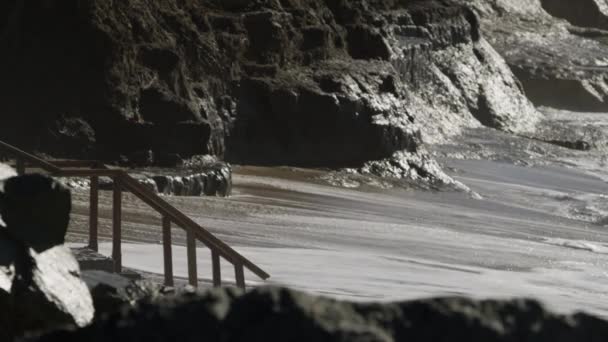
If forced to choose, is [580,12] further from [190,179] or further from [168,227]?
[168,227]

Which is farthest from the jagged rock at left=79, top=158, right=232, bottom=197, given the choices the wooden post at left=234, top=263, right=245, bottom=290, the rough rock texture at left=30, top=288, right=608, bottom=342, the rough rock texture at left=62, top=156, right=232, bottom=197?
the rough rock texture at left=30, top=288, right=608, bottom=342

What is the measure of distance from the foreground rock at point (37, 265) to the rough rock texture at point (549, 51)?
23510 millimetres

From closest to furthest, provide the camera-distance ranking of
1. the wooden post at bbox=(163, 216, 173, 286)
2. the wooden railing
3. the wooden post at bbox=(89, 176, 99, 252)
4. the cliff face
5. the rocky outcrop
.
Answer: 1. the wooden railing
2. the wooden post at bbox=(163, 216, 173, 286)
3. the wooden post at bbox=(89, 176, 99, 252)
4. the cliff face
5. the rocky outcrop

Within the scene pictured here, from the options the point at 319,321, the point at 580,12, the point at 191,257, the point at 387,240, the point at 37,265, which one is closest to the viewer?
the point at 319,321

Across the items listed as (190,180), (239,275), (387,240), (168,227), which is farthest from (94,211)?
(190,180)

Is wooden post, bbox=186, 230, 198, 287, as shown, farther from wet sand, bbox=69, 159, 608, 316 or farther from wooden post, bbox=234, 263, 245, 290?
wet sand, bbox=69, 159, 608, 316

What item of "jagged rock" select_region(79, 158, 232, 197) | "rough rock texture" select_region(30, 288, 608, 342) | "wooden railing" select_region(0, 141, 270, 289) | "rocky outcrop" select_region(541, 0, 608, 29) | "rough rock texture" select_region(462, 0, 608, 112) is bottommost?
"jagged rock" select_region(79, 158, 232, 197)

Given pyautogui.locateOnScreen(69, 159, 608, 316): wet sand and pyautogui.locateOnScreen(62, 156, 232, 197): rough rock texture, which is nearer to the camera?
pyautogui.locateOnScreen(69, 159, 608, 316): wet sand

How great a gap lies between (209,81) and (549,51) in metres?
15.4

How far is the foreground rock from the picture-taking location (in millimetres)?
4285

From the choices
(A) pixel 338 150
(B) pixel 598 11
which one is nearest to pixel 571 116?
(B) pixel 598 11

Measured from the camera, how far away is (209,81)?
49.1 ft

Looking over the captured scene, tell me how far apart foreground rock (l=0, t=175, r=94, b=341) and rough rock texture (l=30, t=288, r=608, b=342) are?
1396mm

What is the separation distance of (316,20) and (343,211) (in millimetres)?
5011
